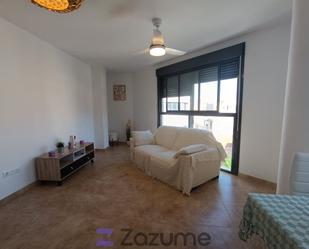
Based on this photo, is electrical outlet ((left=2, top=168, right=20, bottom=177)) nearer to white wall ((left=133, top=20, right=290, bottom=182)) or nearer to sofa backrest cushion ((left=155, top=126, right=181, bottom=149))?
sofa backrest cushion ((left=155, top=126, right=181, bottom=149))

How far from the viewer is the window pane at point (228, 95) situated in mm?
3213

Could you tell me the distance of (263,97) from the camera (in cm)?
277

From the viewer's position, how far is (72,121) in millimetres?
3992

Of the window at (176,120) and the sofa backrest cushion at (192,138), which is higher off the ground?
the window at (176,120)

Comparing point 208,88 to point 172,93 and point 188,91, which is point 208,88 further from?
point 172,93

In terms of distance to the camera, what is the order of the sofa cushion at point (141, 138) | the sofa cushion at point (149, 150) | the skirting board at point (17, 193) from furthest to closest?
the sofa cushion at point (141, 138) → the sofa cushion at point (149, 150) → the skirting board at point (17, 193)

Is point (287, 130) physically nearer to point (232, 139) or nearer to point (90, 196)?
point (232, 139)

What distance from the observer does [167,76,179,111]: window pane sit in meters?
4.53

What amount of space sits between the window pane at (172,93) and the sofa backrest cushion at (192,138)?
1146 mm

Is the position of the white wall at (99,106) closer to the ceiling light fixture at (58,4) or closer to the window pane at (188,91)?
the window pane at (188,91)

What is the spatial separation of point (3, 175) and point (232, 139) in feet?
12.3

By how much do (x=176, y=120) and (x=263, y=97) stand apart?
7.31 ft

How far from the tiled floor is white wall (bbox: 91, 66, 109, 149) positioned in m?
2.11

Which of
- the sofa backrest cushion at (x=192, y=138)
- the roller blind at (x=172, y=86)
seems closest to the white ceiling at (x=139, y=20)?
the roller blind at (x=172, y=86)
